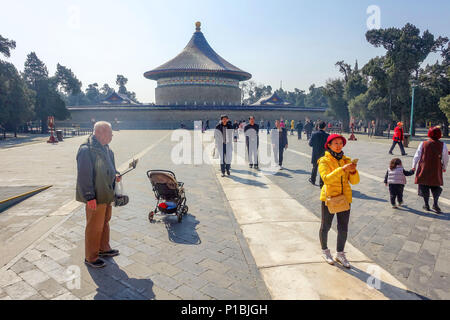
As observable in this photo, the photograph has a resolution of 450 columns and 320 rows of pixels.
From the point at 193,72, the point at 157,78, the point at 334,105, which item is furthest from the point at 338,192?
the point at 157,78

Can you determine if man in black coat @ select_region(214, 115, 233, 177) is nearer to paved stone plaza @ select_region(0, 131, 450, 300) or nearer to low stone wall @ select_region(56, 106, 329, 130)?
paved stone plaza @ select_region(0, 131, 450, 300)

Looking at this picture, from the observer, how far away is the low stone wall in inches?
1774

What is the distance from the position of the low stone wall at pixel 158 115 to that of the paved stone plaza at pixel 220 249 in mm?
38740

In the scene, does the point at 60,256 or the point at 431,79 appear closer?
the point at 60,256

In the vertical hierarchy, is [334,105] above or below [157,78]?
below

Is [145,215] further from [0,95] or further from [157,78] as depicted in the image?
[157,78]

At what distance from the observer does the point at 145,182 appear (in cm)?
823

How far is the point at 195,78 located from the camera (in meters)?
55.4

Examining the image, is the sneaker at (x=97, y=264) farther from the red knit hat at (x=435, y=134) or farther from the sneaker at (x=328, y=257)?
the red knit hat at (x=435, y=134)

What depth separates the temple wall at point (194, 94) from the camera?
5569 cm

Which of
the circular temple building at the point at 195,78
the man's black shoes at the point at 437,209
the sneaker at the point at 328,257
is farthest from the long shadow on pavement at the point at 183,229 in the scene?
the circular temple building at the point at 195,78

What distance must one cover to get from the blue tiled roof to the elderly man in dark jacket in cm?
5179

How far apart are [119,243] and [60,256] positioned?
754mm
